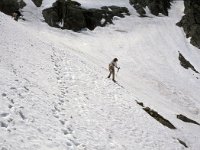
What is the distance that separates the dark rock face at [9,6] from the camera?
46.6 metres

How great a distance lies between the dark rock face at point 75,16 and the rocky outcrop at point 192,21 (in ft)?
46.5

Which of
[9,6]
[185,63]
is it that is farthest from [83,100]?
[9,6]

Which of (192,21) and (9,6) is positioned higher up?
(192,21)

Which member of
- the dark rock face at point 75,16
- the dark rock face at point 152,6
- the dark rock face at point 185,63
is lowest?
the dark rock face at point 185,63

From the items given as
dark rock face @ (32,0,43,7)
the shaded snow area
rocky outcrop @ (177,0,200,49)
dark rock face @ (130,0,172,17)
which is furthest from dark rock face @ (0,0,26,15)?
rocky outcrop @ (177,0,200,49)

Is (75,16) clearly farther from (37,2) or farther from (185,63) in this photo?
→ (185,63)

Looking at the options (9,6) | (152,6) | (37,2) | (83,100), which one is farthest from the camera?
(152,6)

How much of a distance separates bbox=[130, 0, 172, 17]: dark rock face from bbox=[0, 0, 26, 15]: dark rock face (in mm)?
24334

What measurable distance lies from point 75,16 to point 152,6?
21.6 meters

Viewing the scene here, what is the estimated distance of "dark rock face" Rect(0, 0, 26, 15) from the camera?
46.6 meters

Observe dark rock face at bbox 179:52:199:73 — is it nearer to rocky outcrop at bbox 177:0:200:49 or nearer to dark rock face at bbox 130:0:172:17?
rocky outcrop at bbox 177:0:200:49

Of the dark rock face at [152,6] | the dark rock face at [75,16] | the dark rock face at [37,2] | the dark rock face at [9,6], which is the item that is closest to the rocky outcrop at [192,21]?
the dark rock face at [152,6]

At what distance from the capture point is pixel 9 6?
47500mm

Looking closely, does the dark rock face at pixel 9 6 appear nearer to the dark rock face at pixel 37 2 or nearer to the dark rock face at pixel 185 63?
the dark rock face at pixel 37 2
